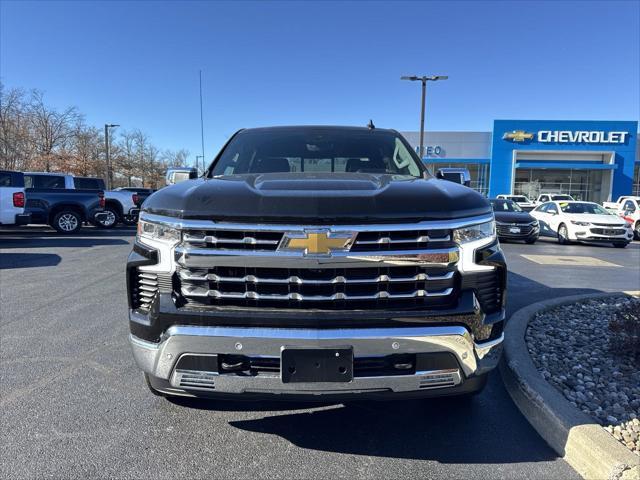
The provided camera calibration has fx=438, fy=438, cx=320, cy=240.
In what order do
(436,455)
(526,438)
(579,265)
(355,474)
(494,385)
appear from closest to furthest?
1. (355,474)
2. (436,455)
3. (526,438)
4. (494,385)
5. (579,265)

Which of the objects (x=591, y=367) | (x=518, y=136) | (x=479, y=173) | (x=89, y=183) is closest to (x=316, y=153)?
(x=591, y=367)

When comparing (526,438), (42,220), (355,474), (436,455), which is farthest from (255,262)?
(42,220)

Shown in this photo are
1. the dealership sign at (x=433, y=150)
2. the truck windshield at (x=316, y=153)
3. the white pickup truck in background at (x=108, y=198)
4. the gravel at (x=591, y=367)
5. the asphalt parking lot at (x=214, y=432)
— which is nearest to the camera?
the asphalt parking lot at (x=214, y=432)

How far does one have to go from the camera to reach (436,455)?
97.0 inches

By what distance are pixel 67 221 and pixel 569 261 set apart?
14.6 m

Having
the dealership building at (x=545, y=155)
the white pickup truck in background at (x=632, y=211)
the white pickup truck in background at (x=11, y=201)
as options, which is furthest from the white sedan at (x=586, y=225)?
the dealership building at (x=545, y=155)

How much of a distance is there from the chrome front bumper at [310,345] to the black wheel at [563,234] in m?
14.1

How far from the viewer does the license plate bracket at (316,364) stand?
206 cm

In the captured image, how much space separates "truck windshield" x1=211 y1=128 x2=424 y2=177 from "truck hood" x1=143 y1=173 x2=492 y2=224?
1.00m

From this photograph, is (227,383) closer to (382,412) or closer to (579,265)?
(382,412)

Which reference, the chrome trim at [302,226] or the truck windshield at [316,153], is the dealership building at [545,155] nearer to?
the truck windshield at [316,153]

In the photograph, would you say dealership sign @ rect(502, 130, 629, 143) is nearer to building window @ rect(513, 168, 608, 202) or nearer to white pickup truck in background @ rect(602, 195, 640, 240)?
building window @ rect(513, 168, 608, 202)

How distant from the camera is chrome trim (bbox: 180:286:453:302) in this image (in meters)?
2.12

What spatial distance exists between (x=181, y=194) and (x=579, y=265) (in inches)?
386
